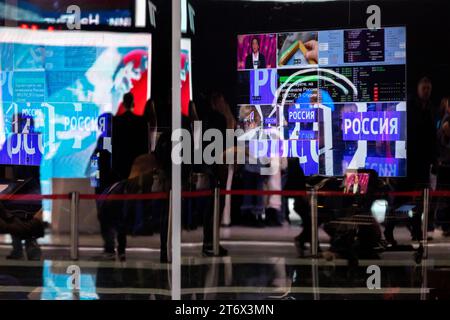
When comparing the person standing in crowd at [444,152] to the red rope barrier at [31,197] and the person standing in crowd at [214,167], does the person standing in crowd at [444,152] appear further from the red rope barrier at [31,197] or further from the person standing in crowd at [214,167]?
the red rope barrier at [31,197]

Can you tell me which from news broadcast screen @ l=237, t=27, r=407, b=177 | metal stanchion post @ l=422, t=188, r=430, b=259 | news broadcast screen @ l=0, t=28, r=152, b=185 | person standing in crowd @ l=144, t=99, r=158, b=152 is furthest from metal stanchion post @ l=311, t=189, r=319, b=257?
news broadcast screen @ l=0, t=28, r=152, b=185

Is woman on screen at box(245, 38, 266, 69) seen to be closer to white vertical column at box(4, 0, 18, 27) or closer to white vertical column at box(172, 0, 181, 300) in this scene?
white vertical column at box(172, 0, 181, 300)

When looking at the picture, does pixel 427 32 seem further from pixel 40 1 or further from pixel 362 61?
pixel 40 1

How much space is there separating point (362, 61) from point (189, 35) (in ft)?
4.02

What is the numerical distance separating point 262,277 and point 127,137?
54.9 inches

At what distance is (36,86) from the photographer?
4.35m

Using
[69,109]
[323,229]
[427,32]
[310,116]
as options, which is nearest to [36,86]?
[69,109]

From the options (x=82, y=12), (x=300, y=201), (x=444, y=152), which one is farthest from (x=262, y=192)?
(x=82, y=12)

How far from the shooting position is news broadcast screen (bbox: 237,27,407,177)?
4164 millimetres

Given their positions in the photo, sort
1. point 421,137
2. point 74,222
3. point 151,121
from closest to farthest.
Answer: point 421,137 → point 151,121 → point 74,222

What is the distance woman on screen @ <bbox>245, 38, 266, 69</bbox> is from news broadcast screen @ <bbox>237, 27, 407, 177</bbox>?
16 millimetres

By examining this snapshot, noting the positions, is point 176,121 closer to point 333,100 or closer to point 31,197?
point 333,100

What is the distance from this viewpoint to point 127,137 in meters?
4.31

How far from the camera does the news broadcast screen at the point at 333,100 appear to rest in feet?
13.7
